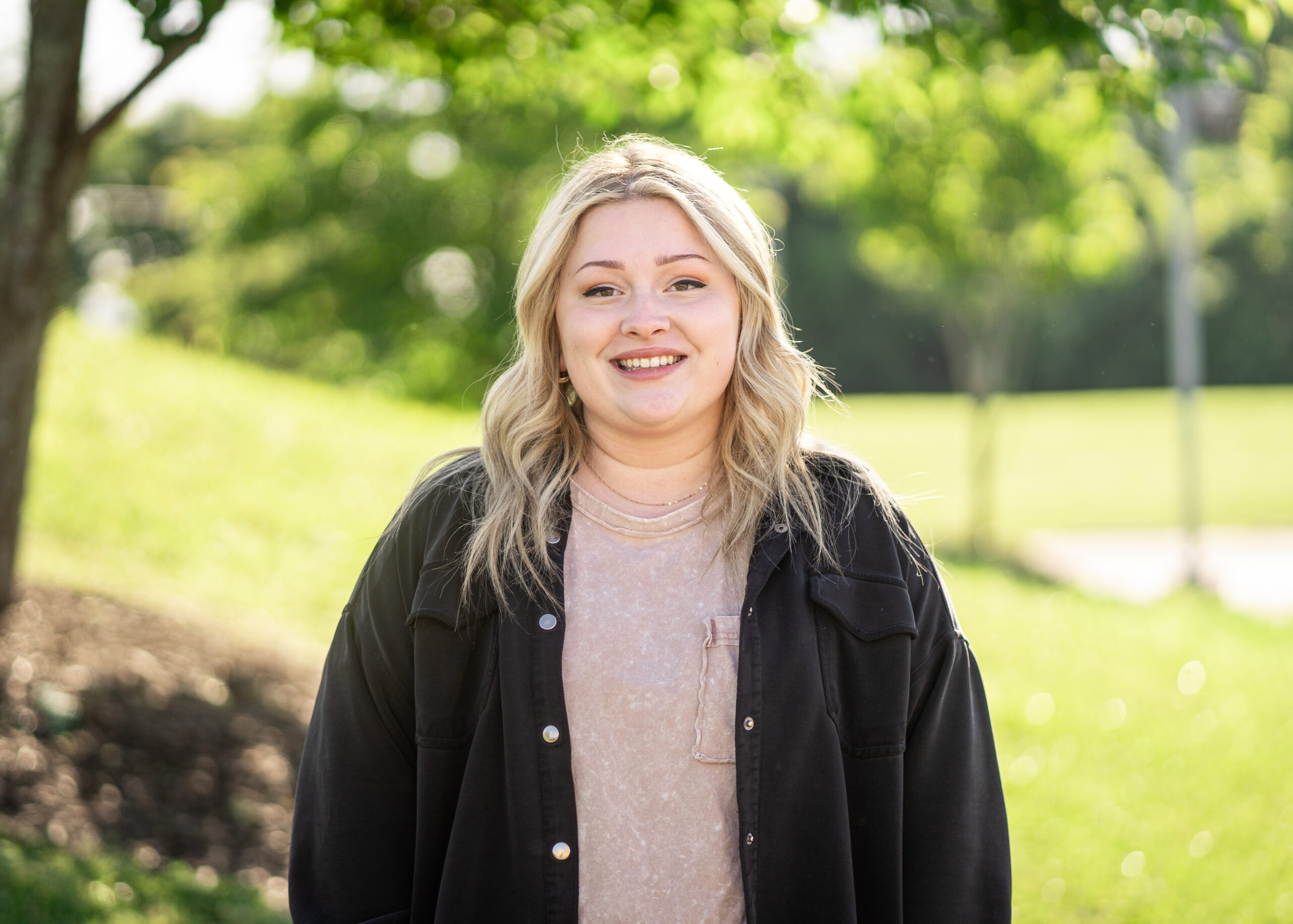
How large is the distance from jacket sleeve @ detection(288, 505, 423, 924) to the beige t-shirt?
338mm

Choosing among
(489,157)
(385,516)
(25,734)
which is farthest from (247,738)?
(489,157)

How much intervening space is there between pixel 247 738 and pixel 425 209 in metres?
14.2

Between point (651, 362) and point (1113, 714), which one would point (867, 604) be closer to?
point (651, 362)

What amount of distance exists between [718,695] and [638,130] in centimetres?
1536

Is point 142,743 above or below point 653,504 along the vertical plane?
below

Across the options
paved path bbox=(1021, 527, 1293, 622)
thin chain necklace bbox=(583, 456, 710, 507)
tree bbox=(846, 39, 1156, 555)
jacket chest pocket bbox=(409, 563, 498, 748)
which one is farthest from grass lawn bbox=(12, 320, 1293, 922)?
tree bbox=(846, 39, 1156, 555)

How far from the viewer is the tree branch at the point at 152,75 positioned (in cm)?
385

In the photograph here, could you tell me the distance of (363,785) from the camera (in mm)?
2193

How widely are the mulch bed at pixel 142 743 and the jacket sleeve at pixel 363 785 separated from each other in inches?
91.3

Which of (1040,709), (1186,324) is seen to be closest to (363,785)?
(1040,709)

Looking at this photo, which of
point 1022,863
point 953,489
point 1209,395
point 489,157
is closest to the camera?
point 1022,863

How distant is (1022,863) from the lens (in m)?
5.08

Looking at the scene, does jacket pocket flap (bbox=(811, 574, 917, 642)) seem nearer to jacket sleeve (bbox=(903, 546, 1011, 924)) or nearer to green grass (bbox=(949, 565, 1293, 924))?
jacket sleeve (bbox=(903, 546, 1011, 924))

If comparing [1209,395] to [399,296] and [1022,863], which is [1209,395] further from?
[1022,863]
